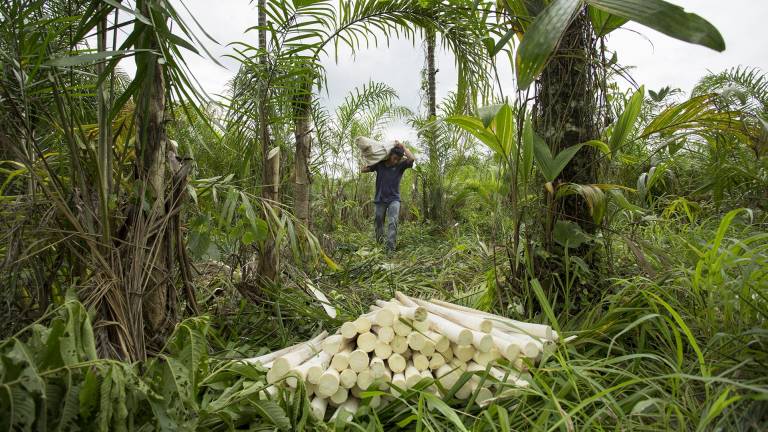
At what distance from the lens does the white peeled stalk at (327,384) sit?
1495 millimetres

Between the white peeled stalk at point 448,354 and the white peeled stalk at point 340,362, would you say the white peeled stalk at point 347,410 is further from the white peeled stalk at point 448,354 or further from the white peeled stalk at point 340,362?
the white peeled stalk at point 448,354

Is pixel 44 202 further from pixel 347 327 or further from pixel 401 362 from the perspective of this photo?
pixel 401 362

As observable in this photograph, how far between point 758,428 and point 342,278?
89.8 inches

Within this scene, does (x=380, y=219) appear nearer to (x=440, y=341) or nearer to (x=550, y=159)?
(x=550, y=159)

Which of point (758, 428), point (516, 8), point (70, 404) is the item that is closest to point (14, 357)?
point (70, 404)

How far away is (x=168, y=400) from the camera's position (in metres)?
1.11

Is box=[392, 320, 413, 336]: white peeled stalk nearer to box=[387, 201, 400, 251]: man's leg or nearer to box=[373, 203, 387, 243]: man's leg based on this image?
box=[387, 201, 400, 251]: man's leg

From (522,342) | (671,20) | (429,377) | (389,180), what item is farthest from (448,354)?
(389,180)

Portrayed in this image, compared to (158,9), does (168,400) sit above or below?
below

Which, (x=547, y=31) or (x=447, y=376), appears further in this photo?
(x=447, y=376)

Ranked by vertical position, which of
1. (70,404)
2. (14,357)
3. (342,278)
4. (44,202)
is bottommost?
(342,278)

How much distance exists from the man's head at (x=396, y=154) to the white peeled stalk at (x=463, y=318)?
126 inches

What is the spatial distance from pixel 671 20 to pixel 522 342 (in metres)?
1.20

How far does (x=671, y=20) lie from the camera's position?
2.41 ft
